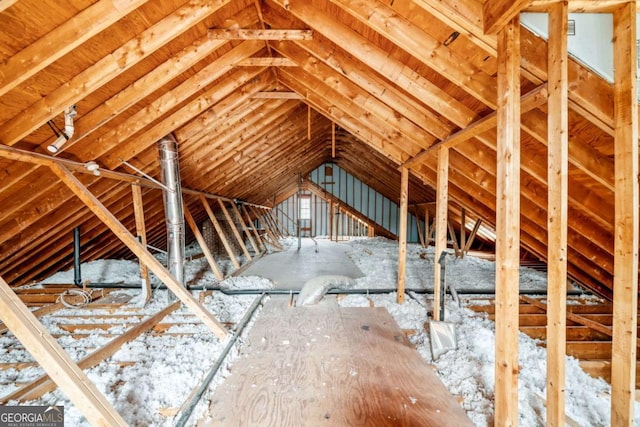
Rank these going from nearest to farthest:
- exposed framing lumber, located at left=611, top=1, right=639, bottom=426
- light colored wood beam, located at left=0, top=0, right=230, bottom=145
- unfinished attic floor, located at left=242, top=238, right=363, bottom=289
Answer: exposed framing lumber, located at left=611, top=1, right=639, bottom=426, light colored wood beam, located at left=0, top=0, right=230, bottom=145, unfinished attic floor, located at left=242, top=238, right=363, bottom=289

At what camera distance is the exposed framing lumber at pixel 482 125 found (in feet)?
5.30

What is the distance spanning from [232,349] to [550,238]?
96.6 inches

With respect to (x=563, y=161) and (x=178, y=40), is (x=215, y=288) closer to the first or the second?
(x=178, y=40)

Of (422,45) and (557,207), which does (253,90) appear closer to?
(422,45)

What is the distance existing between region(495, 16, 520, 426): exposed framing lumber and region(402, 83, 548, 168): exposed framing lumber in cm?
23

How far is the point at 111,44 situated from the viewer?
2066 millimetres

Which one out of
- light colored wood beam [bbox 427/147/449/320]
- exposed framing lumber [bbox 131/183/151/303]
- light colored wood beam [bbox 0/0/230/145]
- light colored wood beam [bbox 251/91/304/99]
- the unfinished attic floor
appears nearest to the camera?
light colored wood beam [bbox 0/0/230/145]

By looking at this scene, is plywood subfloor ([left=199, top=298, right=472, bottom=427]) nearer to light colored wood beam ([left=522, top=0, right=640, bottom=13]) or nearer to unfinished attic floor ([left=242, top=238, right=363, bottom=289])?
unfinished attic floor ([left=242, top=238, right=363, bottom=289])

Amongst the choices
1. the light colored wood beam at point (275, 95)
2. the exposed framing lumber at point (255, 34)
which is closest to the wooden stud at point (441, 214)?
the exposed framing lumber at point (255, 34)

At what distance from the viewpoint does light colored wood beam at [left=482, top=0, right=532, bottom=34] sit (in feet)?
4.32

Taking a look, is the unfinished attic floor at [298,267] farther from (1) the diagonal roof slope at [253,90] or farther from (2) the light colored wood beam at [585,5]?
(2) the light colored wood beam at [585,5]

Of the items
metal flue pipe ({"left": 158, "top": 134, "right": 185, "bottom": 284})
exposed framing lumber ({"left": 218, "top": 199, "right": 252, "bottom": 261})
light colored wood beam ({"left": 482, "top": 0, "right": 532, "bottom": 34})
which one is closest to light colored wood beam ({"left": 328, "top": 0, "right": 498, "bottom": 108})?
light colored wood beam ({"left": 482, "top": 0, "right": 532, "bottom": 34})

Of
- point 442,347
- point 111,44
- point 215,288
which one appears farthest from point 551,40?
point 215,288

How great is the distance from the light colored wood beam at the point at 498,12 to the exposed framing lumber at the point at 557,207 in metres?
0.20
